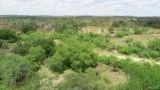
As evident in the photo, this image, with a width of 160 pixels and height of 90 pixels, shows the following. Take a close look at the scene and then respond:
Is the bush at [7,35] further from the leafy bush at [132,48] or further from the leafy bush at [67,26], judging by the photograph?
the leafy bush at [132,48]

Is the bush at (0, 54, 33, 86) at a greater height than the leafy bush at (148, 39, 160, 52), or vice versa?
the bush at (0, 54, 33, 86)

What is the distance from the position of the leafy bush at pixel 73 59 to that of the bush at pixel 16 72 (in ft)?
7.27

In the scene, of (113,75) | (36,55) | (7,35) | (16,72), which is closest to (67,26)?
(7,35)

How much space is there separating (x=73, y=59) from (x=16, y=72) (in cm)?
517

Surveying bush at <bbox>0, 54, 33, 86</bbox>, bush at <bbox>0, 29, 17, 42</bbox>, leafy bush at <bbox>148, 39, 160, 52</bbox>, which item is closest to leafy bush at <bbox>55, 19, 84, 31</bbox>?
bush at <bbox>0, 29, 17, 42</bbox>

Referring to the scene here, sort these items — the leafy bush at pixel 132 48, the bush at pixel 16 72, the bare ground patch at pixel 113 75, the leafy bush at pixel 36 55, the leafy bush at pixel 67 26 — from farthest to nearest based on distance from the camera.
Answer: the leafy bush at pixel 67 26 → the leafy bush at pixel 132 48 → the leafy bush at pixel 36 55 → the bush at pixel 16 72 → the bare ground patch at pixel 113 75

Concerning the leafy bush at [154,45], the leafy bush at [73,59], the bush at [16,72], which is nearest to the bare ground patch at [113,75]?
the leafy bush at [73,59]

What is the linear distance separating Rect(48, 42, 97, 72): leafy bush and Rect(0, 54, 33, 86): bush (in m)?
2.21

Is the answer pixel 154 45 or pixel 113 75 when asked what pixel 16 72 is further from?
pixel 154 45

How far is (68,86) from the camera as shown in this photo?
62.0 ft

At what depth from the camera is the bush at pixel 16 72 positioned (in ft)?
83.2

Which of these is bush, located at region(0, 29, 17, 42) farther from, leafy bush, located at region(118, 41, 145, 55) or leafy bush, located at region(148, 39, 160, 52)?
leafy bush, located at region(148, 39, 160, 52)

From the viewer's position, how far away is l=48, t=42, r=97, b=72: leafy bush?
91.9 ft

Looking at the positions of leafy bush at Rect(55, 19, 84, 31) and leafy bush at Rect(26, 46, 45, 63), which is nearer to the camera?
leafy bush at Rect(26, 46, 45, 63)
